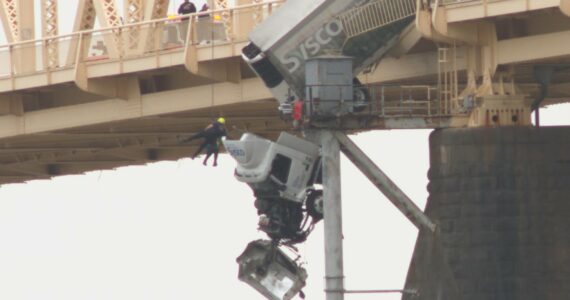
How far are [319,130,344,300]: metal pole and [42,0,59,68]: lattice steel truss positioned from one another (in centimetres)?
1697

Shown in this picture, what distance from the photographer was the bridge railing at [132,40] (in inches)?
3890

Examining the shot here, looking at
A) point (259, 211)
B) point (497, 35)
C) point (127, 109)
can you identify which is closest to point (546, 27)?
point (497, 35)

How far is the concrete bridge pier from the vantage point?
294 feet

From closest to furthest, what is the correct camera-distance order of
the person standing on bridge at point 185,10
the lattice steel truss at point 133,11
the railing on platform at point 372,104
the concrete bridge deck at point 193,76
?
the railing on platform at point 372,104 < the concrete bridge deck at point 193,76 < the person standing on bridge at point 185,10 < the lattice steel truss at point 133,11

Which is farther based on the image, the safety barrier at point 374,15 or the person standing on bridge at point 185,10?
the person standing on bridge at point 185,10

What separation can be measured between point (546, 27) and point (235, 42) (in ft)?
35.6

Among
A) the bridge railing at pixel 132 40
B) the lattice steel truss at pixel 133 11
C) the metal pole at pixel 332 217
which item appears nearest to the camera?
the metal pole at pixel 332 217

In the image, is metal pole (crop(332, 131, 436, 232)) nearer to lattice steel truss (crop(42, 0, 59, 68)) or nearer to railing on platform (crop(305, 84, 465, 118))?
railing on platform (crop(305, 84, 465, 118))

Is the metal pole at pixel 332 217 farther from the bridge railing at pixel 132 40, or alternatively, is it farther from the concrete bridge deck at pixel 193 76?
the bridge railing at pixel 132 40

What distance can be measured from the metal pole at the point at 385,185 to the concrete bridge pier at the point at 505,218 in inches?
34.1

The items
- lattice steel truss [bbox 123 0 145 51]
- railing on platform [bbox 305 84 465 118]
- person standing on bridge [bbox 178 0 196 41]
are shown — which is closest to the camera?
railing on platform [bbox 305 84 465 118]

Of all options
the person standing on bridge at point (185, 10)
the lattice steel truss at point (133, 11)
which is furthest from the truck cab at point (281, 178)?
the lattice steel truss at point (133, 11)

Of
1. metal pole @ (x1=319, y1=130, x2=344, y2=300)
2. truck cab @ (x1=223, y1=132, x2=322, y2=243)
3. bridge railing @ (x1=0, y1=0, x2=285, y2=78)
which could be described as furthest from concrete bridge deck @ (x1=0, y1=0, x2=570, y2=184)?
truck cab @ (x1=223, y1=132, x2=322, y2=243)

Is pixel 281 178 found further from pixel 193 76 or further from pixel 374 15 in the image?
pixel 193 76
